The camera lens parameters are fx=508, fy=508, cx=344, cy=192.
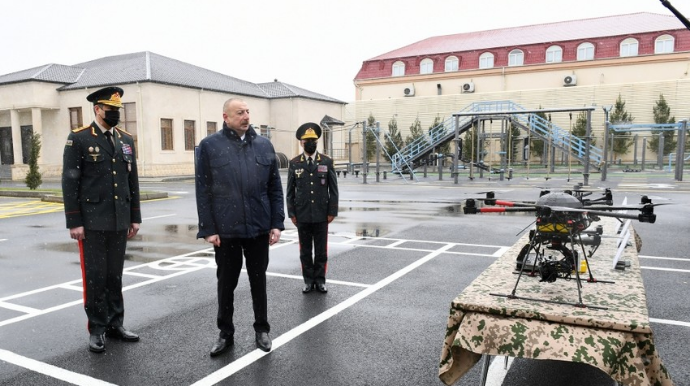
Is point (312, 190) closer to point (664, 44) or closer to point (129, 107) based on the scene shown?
point (129, 107)

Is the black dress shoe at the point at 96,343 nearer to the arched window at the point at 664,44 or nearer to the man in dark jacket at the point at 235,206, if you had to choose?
the man in dark jacket at the point at 235,206

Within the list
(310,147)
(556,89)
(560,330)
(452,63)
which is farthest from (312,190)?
(452,63)

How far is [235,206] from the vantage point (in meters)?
4.09

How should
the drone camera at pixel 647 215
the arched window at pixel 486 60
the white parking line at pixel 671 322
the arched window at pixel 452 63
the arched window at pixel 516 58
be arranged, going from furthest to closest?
1. the arched window at pixel 452 63
2. the arched window at pixel 486 60
3. the arched window at pixel 516 58
4. the white parking line at pixel 671 322
5. the drone camera at pixel 647 215

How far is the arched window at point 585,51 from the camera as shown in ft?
145

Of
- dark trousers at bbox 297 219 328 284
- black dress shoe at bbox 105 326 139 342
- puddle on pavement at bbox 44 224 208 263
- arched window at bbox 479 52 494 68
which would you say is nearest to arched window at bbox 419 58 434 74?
arched window at bbox 479 52 494 68

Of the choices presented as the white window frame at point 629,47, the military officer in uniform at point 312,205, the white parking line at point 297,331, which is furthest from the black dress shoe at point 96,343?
the white window frame at point 629,47

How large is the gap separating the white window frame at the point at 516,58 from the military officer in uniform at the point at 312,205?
45.1m

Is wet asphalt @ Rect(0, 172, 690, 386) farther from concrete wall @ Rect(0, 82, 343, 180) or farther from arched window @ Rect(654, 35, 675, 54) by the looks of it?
arched window @ Rect(654, 35, 675, 54)

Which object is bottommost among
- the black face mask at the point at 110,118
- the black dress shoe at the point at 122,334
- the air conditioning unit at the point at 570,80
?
the black dress shoe at the point at 122,334

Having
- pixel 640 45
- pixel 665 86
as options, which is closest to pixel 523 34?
pixel 640 45

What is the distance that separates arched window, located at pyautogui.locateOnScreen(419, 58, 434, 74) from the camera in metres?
50.8

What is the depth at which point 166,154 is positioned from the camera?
115 feet

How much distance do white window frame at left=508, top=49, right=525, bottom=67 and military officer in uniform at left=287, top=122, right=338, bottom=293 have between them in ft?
148
